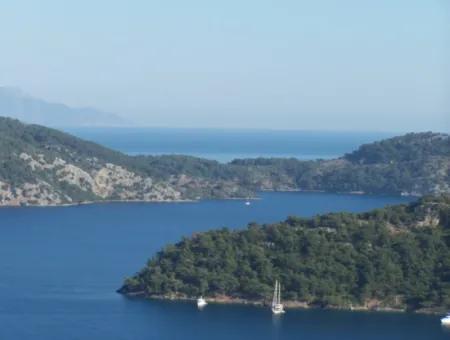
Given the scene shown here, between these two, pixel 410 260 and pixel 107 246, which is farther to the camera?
pixel 107 246

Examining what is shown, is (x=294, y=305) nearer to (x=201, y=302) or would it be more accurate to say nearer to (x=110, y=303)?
(x=201, y=302)

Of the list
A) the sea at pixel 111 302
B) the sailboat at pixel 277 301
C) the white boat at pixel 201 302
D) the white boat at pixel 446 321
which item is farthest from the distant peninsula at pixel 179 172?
the white boat at pixel 446 321

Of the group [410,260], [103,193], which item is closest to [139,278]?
[410,260]

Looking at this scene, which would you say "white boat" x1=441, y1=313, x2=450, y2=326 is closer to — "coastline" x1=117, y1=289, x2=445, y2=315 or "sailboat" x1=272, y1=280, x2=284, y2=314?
"coastline" x1=117, y1=289, x2=445, y2=315

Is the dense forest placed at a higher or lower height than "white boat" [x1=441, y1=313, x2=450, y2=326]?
higher

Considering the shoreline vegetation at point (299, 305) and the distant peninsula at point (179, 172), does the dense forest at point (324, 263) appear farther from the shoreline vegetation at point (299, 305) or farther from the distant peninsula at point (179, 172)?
the distant peninsula at point (179, 172)

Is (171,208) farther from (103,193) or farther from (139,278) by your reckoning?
(139,278)

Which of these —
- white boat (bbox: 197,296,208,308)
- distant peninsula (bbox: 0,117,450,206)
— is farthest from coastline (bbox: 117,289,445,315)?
distant peninsula (bbox: 0,117,450,206)
